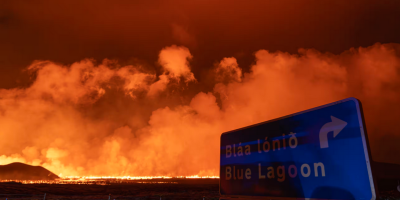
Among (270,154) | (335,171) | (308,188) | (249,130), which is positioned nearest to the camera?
(335,171)

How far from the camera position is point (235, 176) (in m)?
6.04

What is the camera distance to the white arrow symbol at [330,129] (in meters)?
3.53

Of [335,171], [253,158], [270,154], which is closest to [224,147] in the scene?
[253,158]

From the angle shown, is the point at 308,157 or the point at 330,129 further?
the point at 308,157

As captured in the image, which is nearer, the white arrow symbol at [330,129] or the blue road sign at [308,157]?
the blue road sign at [308,157]

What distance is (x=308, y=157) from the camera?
13.2 feet

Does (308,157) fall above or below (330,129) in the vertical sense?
below

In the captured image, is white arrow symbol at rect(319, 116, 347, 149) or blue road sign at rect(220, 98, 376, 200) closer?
blue road sign at rect(220, 98, 376, 200)

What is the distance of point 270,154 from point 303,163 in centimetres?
82

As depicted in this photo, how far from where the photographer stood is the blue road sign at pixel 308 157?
3267 mm

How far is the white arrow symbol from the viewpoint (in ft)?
11.6

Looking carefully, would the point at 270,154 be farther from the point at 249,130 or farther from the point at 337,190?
the point at 337,190

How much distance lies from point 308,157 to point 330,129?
0.61 m

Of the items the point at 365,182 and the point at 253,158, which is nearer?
the point at 365,182
